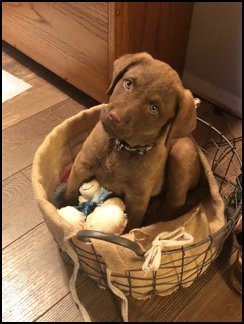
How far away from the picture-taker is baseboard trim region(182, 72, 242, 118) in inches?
57.9

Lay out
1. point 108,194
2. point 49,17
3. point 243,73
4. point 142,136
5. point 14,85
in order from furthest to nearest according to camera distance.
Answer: point 14,85 < point 243,73 < point 49,17 < point 108,194 < point 142,136

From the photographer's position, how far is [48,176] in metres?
0.99

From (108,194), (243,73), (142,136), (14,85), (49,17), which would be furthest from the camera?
(14,85)

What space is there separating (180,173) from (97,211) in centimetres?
21

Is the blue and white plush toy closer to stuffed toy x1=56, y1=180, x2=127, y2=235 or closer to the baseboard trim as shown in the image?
stuffed toy x1=56, y1=180, x2=127, y2=235

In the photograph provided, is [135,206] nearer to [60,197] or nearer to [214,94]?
[60,197]

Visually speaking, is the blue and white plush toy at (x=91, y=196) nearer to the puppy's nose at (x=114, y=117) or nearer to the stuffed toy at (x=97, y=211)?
the stuffed toy at (x=97, y=211)

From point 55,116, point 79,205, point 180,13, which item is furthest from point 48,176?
point 180,13

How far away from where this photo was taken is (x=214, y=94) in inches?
59.6

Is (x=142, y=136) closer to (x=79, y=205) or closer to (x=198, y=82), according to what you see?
(x=79, y=205)

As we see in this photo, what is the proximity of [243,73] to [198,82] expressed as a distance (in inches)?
7.8

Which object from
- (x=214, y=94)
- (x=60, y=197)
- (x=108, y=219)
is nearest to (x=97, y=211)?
(x=108, y=219)

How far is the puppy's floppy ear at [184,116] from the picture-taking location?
0.73 metres

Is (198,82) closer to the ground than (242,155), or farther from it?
farther from it
